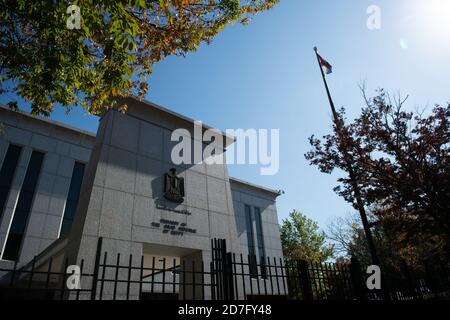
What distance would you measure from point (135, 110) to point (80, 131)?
15835 mm

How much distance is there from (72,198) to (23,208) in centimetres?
344

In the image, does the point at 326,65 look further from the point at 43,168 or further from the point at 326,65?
the point at 43,168

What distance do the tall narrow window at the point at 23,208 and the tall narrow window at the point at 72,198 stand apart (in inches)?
98.6

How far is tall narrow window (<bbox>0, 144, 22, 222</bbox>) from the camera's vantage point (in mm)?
20859

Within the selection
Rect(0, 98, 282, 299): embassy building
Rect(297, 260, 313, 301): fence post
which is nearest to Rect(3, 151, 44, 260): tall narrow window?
Rect(0, 98, 282, 299): embassy building

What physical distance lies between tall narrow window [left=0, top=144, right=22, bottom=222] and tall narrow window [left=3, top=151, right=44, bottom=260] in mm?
845

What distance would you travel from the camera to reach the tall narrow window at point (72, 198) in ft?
74.4

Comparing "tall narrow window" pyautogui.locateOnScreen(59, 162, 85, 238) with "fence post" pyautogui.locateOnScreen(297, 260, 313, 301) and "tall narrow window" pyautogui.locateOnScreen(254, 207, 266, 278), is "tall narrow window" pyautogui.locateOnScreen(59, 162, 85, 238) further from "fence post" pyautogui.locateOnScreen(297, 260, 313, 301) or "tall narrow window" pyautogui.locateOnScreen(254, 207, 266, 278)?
"fence post" pyautogui.locateOnScreen(297, 260, 313, 301)

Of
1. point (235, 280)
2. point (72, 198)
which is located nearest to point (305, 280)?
point (235, 280)

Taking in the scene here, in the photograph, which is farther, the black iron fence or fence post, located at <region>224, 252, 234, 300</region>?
fence post, located at <region>224, 252, 234, 300</region>

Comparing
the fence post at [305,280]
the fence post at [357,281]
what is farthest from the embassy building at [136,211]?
the fence post at [357,281]

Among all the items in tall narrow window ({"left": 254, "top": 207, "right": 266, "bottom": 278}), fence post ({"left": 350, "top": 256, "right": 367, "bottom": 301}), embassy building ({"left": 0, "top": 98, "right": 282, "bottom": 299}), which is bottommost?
fence post ({"left": 350, "top": 256, "right": 367, "bottom": 301})
